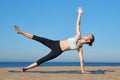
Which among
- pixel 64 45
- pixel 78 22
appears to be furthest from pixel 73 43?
pixel 78 22

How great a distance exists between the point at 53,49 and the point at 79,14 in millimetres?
1624

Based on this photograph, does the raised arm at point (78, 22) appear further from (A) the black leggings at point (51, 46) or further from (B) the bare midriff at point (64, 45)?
(A) the black leggings at point (51, 46)

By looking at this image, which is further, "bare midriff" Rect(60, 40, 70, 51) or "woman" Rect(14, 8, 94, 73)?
"bare midriff" Rect(60, 40, 70, 51)

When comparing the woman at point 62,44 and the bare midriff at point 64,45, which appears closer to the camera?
the woman at point 62,44

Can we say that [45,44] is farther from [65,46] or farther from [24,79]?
[24,79]

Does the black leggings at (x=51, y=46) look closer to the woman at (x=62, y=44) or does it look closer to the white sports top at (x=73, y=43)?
the woman at (x=62, y=44)

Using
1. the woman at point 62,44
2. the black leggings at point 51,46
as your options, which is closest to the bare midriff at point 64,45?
the woman at point 62,44

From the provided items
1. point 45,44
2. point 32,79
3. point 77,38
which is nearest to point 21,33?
point 45,44

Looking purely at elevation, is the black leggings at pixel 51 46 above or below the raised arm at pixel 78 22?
below

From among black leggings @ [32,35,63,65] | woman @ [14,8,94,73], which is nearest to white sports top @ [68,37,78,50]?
woman @ [14,8,94,73]

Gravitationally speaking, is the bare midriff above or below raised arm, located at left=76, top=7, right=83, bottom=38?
below

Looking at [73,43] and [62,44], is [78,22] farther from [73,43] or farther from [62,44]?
[62,44]

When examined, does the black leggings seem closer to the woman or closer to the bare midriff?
the woman

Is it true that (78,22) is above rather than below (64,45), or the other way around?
above
